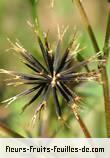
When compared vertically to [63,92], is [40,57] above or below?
above

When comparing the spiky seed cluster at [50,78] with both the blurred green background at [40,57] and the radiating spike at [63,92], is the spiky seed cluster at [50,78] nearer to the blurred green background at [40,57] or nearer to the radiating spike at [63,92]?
the radiating spike at [63,92]

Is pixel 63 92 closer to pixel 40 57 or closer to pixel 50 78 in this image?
pixel 50 78

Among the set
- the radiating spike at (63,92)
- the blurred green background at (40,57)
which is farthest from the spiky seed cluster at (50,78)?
the blurred green background at (40,57)

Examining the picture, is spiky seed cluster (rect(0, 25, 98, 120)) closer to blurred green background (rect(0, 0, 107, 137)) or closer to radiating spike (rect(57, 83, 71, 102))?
radiating spike (rect(57, 83, 71, 102))

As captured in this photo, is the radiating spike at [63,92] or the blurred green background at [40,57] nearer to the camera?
the radiating spike at [63,92]

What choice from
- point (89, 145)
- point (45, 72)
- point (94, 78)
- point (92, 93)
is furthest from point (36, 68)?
point (92, 93)

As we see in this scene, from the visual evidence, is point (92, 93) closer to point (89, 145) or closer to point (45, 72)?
point (89, 145)

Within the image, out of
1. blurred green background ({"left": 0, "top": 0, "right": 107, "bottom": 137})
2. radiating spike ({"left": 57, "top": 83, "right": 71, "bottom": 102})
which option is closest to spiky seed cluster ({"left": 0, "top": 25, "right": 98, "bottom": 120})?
radiating spike ({"left": 57, "top": 83, "right": 71, "bottom": 102})

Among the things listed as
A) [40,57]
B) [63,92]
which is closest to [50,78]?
[63,92]

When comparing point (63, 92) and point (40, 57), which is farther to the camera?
point (40, 57)
